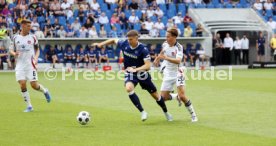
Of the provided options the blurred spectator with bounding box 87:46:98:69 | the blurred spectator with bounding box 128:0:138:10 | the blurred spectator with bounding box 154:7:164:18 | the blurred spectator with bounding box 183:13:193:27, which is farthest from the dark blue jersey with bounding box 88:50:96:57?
the blurred spectator with bounding box 183:13:193:27

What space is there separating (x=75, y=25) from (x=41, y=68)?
3.72 meters

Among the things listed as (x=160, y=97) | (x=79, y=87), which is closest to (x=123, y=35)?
(x=79, y=87)

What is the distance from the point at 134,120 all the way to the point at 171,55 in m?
1.71

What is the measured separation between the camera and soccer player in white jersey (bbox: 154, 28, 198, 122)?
1523cm

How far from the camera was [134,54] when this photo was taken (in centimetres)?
1509

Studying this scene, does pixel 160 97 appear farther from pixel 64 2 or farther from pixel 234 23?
pixel 234 23

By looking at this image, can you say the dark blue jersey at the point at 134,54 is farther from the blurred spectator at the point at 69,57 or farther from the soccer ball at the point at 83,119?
the blurred spectator at the point at 69,57

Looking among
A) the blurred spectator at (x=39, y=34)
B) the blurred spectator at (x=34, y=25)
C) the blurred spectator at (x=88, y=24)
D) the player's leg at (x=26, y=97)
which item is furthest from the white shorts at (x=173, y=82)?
the blurred spectator at (x=88, y=24)

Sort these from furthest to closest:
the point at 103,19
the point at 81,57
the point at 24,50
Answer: the point at 103,19, the point at 81,57, the point at 24,50

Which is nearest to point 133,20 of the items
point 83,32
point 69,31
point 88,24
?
point 88,24

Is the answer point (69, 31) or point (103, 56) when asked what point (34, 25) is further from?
point (103, 56)

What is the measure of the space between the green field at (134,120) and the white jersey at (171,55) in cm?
107

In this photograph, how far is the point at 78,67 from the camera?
4262 centimetres

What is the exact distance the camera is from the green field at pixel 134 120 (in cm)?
1234
